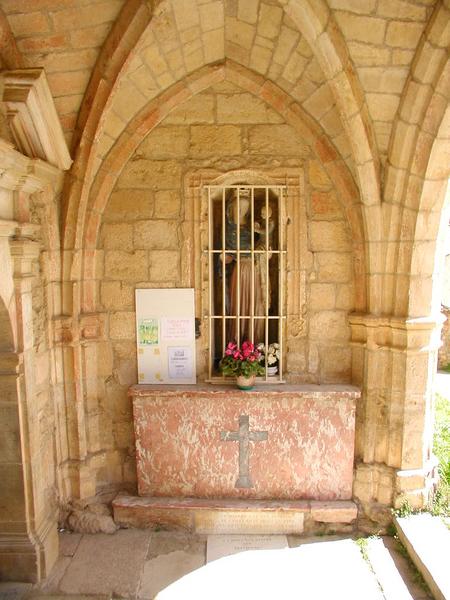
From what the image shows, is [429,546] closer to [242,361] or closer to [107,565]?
[242,361]

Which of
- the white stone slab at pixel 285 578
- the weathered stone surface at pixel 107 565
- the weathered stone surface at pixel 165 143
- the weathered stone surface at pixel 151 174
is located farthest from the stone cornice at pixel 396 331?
the weathered stone surface at pixel 107 565

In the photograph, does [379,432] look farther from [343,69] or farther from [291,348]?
[343,69]

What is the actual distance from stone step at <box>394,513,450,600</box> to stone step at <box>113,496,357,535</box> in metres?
0.47

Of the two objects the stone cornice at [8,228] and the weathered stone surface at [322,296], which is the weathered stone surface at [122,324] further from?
the weathered stone surface at [322,296]

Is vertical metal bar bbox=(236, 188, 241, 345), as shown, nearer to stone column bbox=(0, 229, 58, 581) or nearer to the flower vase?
the flower vase

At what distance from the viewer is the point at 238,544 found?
13.2ft

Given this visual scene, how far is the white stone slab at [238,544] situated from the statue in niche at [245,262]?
1742 mm

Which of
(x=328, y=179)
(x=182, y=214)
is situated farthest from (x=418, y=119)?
(x=182, y=214)

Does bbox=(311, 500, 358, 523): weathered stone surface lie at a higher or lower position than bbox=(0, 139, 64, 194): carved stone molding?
lower

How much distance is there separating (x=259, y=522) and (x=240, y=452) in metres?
0.62

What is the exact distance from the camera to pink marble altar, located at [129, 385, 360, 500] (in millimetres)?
4223

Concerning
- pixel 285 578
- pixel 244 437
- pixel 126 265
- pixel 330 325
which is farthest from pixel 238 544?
pixel 126 265

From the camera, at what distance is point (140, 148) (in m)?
4.27

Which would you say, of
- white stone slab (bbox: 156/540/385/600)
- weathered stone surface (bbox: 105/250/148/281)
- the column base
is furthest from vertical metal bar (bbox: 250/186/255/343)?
the column base
